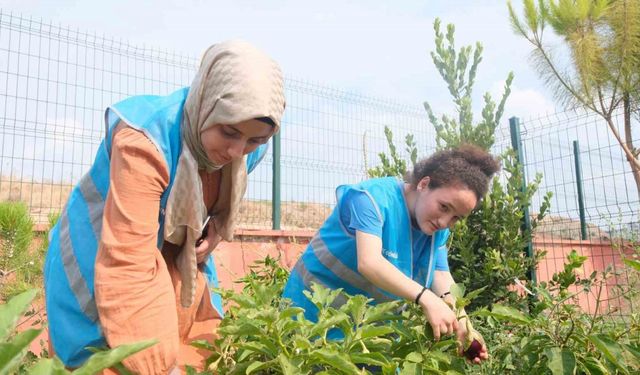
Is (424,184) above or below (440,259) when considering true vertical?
above

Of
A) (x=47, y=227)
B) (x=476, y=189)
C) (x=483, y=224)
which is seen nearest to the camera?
(x=476, y=189)

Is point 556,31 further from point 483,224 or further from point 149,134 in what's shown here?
point 149,134

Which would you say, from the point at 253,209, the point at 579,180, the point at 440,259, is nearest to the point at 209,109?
the point at 440,259

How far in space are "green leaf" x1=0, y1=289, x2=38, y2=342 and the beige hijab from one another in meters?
0.87

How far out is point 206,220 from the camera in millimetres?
1813

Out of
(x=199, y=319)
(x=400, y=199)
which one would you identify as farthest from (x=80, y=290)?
(x=400, y=199)

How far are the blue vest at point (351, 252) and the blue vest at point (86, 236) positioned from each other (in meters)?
0.82

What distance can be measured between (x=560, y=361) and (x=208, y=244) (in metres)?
0.98

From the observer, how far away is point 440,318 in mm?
1514

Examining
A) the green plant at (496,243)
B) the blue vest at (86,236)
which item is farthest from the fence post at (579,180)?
the blue vest at (86,236)

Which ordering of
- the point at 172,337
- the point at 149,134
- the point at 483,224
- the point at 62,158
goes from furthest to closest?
1. the point at 62,158
2. the point at 483,224
3. the point at 149,134
4. the point at 172,337

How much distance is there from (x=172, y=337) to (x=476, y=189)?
1346mm

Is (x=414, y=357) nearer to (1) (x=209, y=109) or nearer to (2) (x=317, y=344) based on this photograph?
(2) (x=317, y=344)

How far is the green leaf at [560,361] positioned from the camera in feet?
4.30
